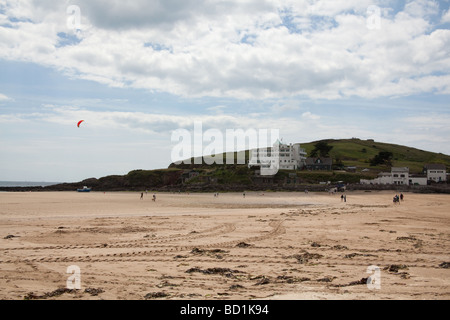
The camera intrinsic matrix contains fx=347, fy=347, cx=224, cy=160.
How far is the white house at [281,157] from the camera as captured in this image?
10494 centimetres

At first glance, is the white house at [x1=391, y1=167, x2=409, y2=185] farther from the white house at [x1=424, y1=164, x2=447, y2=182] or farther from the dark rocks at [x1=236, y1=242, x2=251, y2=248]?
the dark rocks at [x1=236, y1=242, x2=251, y2=248]

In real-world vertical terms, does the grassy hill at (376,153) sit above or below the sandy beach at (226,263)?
above

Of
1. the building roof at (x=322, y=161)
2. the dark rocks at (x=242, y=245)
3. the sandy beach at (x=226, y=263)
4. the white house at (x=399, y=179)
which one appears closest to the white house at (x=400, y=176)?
the white house at (x=399, y=179)

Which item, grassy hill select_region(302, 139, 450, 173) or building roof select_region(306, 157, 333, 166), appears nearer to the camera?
building roof select_region(306, 157, 333, 166)

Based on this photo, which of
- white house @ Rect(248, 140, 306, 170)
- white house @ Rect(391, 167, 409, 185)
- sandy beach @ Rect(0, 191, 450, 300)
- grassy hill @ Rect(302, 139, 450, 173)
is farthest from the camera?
grassy hill @ Rect(302, 139, 450, 173)

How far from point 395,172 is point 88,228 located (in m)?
86.7

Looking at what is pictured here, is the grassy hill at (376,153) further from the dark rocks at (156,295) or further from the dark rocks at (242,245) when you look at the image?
the dark rocks at (156,295)

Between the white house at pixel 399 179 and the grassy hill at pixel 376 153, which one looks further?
the grassy hill at pixel 376 153

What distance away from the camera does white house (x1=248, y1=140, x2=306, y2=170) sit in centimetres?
10494

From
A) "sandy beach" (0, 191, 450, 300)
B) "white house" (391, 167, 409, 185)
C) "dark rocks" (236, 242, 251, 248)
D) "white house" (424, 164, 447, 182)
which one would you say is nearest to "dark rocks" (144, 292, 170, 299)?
"sandy beach" (0, 191, 450, 300)

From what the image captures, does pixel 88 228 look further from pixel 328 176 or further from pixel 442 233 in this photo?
pixel 328 176

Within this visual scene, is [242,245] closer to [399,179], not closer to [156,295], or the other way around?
[156,295]

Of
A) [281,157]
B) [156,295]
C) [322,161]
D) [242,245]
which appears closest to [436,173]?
[322,161]

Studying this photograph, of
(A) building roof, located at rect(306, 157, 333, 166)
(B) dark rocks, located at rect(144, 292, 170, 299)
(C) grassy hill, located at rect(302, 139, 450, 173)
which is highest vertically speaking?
(C) grassy hill, located at rect(302, 139, 450, 173)
